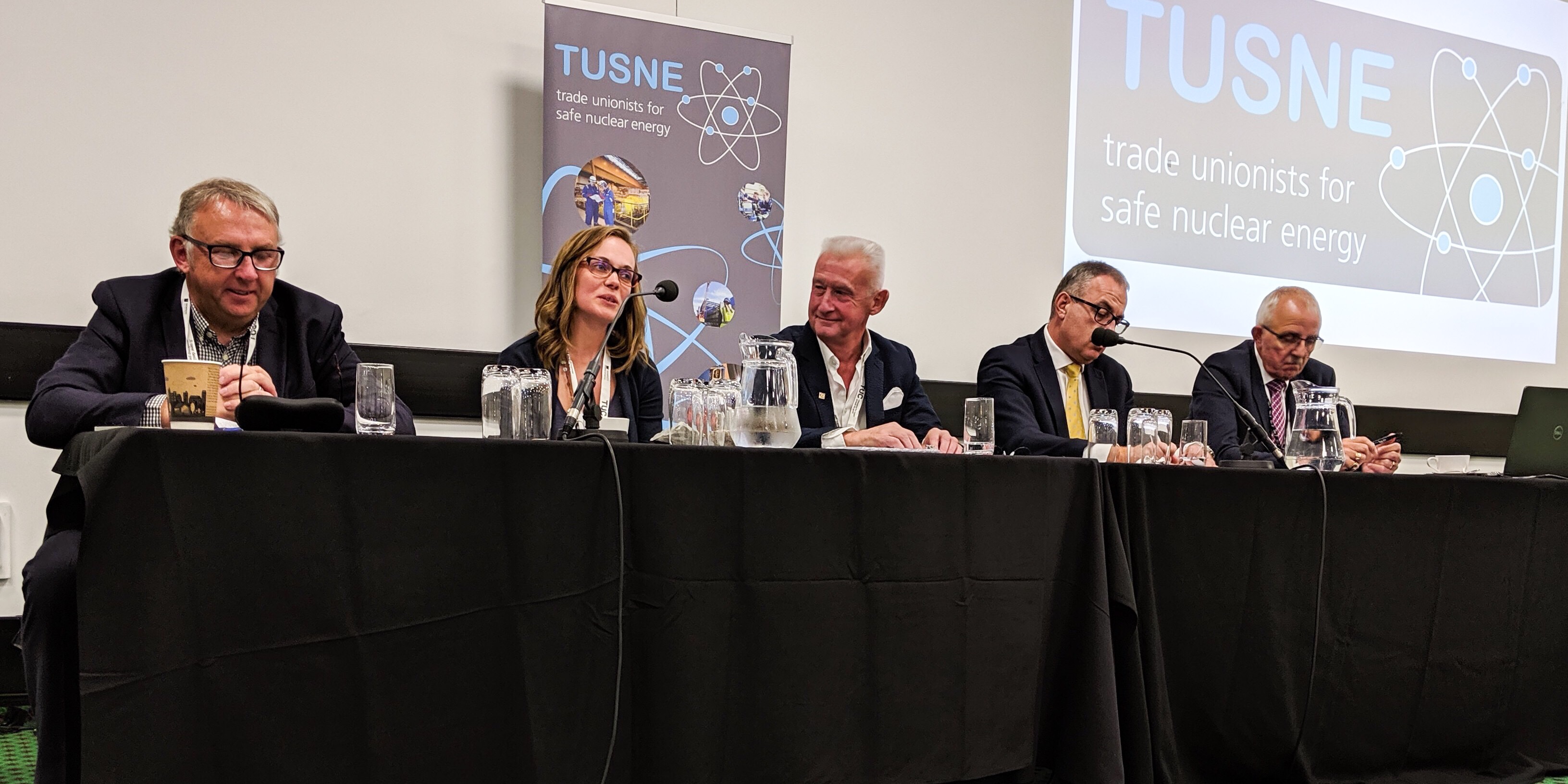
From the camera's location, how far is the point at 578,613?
4.69ft

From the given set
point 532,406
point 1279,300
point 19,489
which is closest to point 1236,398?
point 1279,300

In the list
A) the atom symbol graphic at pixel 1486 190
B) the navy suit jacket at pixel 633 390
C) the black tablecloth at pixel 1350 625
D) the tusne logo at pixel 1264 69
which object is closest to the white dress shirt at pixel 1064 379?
the black tablecloth at pixel 1350 625

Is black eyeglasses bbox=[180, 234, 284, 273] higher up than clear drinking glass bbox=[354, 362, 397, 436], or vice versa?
black eyeglasses bbox=[180, 234, 284, 273]

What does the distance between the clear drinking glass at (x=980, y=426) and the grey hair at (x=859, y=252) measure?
75 cm

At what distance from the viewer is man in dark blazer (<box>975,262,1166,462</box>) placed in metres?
2.77

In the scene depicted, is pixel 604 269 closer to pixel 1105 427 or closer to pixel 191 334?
pixel 191 334

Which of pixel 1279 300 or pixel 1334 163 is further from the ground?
pixel 1334 163

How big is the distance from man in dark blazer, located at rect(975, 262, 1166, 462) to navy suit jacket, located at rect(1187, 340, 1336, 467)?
26 cm

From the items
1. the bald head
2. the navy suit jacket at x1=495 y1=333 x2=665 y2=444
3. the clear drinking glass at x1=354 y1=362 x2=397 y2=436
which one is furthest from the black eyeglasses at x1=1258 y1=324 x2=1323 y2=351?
the clear drinking glass at x1=354 y1=362 x2=397 y2=436

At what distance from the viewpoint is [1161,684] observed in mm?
1769

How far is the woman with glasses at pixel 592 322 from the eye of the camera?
230 cm

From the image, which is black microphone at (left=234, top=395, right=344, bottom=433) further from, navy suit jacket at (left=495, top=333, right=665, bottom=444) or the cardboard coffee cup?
navy suit jacket at (left=495, top=333, right=665, bottom=444)

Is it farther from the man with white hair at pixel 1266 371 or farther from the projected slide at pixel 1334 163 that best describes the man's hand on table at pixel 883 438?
the projected slide at pixel 1334 163

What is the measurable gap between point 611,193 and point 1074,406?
4.57 feet
